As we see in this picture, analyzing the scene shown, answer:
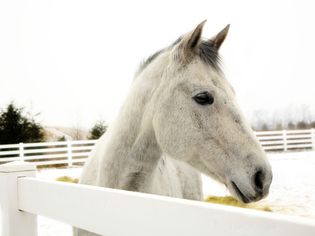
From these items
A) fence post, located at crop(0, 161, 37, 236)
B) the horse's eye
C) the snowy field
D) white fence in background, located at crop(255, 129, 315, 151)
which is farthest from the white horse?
white fence in background, located at crop(255, 129, 315, 151)

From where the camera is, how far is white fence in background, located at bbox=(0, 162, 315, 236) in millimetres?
730

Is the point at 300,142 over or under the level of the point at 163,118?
under

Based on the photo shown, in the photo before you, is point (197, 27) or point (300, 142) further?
point (300, 142)

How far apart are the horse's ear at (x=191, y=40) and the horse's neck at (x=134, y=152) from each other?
0.32 meters

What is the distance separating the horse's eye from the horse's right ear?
1.01ft

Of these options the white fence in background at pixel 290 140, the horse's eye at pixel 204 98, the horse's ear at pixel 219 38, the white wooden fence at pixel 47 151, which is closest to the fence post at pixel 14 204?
the horse's eye at pixel 204 98

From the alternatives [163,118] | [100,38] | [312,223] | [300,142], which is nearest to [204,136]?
[163,118]

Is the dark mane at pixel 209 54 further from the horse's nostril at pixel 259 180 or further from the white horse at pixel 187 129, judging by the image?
the horse's nostril at pixel 259 180

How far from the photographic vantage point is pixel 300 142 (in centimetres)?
1803

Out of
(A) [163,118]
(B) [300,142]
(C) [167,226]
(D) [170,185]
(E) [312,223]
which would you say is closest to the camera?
(E) [312,223]

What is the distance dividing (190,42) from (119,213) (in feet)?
4.22

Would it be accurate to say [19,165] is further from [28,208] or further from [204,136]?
[204,136]

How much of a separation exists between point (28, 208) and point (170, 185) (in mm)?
1203

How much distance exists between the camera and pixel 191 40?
2.09 metres
